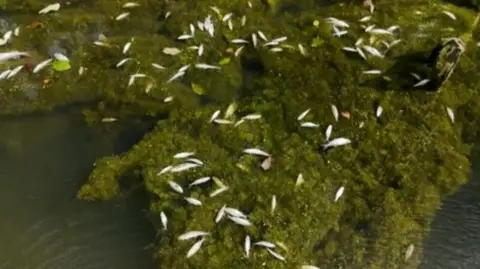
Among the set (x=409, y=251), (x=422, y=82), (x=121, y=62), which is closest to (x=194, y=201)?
(x=409, y=251)

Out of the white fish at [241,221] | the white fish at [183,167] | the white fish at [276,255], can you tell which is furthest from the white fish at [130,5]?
the white fish at [276,255]

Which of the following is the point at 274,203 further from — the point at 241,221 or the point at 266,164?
the point at 266,164

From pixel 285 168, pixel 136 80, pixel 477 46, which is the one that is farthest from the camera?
pixel 477 46

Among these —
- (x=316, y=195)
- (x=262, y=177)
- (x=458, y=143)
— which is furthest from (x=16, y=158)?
(x=458, y=143)

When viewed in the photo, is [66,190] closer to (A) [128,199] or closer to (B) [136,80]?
(A) [128,199]

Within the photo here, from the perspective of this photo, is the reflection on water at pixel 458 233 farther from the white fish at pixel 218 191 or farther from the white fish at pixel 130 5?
the white fish at pixel 130 5
